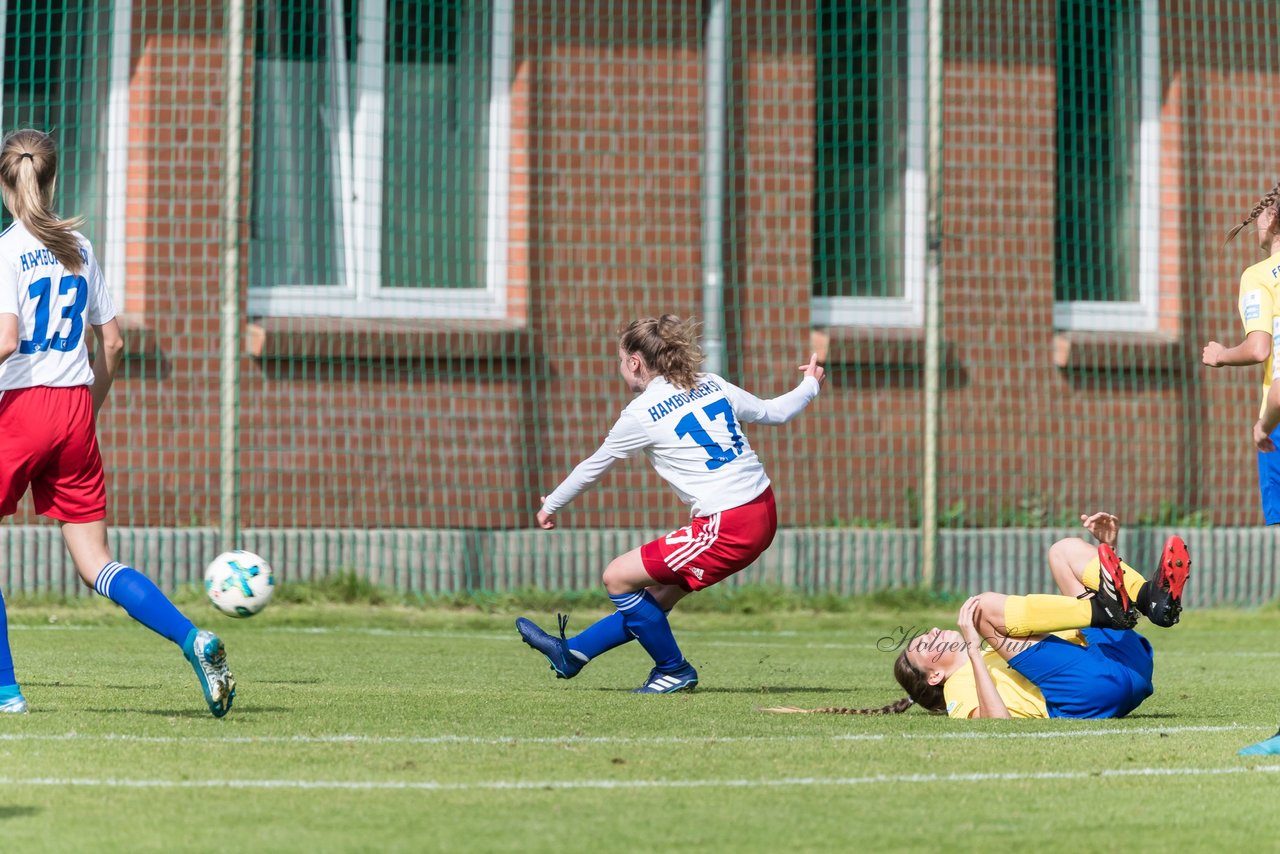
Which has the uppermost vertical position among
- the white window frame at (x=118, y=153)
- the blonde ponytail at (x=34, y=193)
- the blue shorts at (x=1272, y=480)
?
the white window frame at (x=118, y=153)

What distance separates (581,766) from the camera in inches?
198

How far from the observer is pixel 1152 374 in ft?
42.4

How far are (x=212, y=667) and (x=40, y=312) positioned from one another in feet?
4.07

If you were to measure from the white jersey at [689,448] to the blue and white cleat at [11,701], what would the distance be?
2.08 meters

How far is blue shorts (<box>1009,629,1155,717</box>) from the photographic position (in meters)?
6.36

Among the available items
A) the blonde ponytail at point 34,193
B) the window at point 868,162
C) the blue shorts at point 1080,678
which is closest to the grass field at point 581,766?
the blue shorts at point 1080,678

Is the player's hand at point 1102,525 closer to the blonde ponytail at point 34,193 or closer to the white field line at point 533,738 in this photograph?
the white field line at point 533,738

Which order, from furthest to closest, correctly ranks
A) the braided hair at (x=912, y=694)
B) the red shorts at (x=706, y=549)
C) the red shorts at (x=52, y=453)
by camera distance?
1. the red shorts at (x=706, y=549)
2. the braided hair at (x=912, y=694)
3. the red shorts at (x=52, y=453)

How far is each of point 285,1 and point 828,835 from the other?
342 inches

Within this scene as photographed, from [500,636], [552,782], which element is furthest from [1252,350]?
[500,636]

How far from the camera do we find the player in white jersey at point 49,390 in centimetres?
590

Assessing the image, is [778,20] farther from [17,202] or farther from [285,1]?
[17,202]

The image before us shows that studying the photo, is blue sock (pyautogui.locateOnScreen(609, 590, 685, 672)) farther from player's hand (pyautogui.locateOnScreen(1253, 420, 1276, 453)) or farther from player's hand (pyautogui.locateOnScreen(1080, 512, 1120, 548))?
player's hand (pyautogui.locateOnScreen(1253, 420, 1276, 453))

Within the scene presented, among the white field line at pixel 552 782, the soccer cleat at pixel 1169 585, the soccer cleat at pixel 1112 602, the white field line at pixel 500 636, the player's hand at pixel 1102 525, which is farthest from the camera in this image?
the white field line at pixel 500 636
